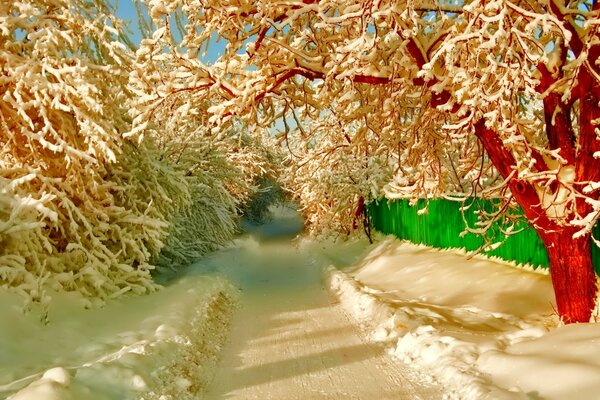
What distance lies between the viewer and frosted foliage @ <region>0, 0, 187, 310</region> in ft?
27.3

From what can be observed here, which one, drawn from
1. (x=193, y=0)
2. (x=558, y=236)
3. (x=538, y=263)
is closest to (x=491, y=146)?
(x=558, y=236)

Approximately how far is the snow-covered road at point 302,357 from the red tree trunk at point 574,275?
262 centimetres

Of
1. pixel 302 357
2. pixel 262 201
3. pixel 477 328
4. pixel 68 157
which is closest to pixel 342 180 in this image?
pixel 68 157

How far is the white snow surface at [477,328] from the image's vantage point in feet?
16.1

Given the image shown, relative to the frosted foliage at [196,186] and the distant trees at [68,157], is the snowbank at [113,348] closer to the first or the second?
the distant trees at [68,157]

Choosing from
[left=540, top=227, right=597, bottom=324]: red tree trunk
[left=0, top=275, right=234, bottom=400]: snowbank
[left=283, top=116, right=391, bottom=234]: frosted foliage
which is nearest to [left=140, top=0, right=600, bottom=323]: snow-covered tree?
[left=540, top=227, right=597, bottom=324]: red tree trunk

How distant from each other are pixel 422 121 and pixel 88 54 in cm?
703

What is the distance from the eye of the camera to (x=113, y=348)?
7.16 meters

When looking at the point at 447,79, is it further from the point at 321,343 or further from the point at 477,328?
the point at 321,343

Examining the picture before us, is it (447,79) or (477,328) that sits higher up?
(447,79)

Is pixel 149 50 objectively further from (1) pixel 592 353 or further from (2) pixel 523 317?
(2) pixel 523 317

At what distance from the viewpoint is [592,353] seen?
5.12 meters

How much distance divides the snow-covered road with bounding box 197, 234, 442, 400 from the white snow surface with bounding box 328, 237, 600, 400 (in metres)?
0.37

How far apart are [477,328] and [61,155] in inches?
333
